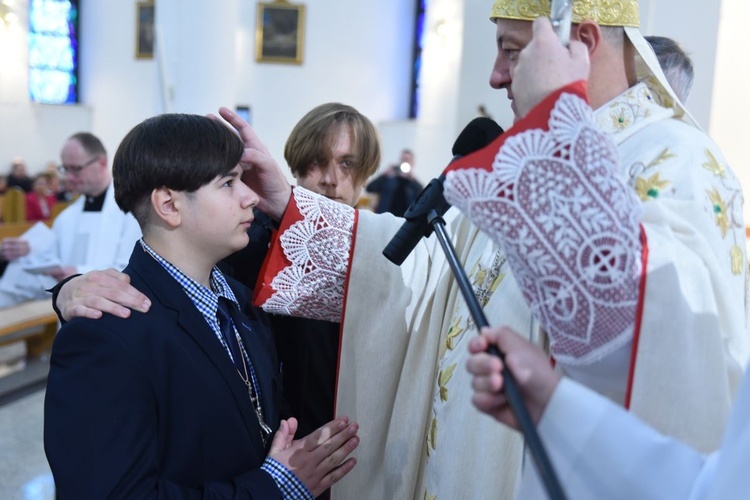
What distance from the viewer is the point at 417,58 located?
17.4m

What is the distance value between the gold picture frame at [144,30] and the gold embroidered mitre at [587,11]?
1693 cm

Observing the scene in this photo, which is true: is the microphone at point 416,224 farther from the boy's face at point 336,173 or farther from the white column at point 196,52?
the white column at point 196,52

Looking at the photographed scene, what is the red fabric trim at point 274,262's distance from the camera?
2074 mm

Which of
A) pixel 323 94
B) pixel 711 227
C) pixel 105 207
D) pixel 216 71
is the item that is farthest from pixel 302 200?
pixel 323 94

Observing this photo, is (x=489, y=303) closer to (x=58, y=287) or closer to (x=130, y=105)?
(x=58, y=287)

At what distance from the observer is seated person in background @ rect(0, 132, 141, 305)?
16.0 feet

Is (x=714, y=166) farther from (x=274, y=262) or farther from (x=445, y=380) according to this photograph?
(x=274, y=262)

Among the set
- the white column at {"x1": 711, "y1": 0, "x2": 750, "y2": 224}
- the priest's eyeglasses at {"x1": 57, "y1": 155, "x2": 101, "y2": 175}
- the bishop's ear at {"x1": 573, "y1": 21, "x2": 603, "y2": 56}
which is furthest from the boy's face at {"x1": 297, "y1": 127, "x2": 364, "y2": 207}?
the white column at {"x1": 711, "y1": 0, "x2": 750, "y2": 224}

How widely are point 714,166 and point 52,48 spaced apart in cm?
1838

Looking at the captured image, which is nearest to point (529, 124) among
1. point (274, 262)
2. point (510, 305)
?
point (510, 305)

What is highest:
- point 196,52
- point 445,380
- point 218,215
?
point 196,52

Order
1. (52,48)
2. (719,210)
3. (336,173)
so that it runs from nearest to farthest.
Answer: (719,210) < (336,173) < (52,48)

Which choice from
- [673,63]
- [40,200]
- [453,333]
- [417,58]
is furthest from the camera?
[417,58]

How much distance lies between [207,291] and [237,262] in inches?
28.7
